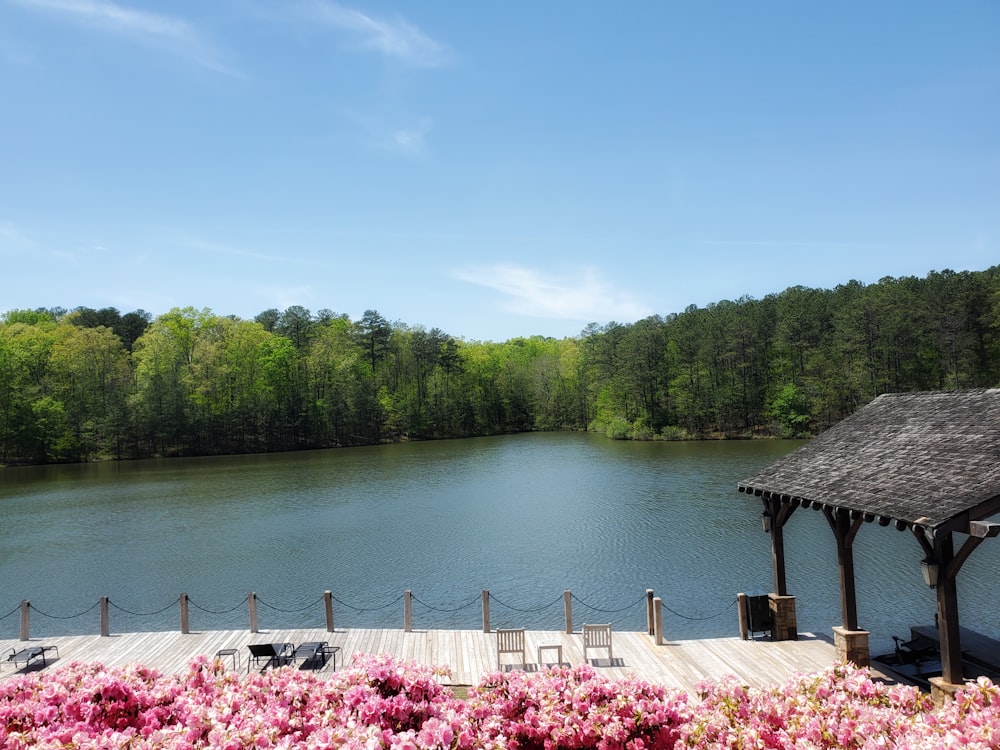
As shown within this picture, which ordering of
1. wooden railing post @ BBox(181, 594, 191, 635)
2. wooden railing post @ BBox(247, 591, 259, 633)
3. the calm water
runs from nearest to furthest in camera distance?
wooden railing post @ BBox(247, 591, 259, 633) → wooden railing post @ BBox(181, 594, 191, 635) → the calm water

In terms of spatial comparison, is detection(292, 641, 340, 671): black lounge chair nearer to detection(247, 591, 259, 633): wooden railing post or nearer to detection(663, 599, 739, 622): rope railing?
detection(247, 591, 259, 633): wooden railing post

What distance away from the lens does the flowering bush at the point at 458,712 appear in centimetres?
446

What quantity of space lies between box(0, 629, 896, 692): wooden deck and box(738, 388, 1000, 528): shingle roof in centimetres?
279

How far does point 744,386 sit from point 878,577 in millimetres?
48760

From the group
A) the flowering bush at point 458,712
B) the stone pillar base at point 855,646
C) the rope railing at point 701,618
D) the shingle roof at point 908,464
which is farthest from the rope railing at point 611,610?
the flowering bush at point 458,712

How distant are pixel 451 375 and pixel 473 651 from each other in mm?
74655

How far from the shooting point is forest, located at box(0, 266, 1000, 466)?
5556 centimetres

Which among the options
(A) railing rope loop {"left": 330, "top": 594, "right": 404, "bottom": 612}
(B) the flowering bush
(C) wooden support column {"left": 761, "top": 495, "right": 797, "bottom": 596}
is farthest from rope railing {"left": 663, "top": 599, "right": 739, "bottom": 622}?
(B) the flowering bush

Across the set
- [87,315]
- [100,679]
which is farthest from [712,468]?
[87,315]

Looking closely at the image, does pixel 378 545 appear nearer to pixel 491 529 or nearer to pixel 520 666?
pixel 491 529

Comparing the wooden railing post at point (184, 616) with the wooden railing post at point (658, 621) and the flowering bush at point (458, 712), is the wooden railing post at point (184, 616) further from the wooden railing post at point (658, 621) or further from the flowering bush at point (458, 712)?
the wooden railing post at point (658, 621)

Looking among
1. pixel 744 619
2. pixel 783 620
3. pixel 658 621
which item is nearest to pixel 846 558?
pixel 783 620

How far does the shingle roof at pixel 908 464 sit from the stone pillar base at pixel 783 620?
2.12m

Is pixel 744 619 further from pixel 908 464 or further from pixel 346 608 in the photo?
pixel 346 608
